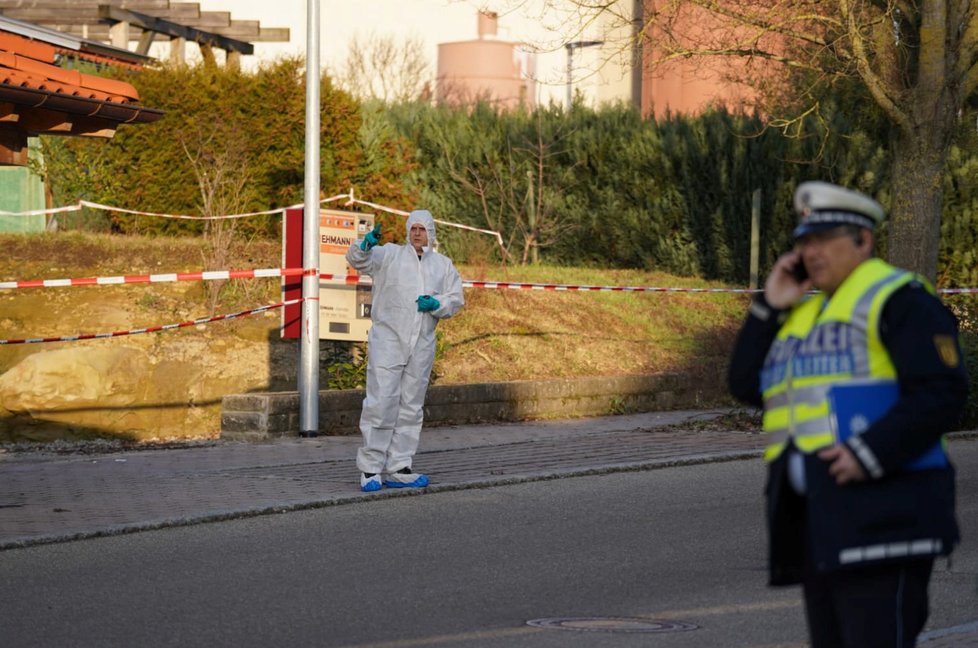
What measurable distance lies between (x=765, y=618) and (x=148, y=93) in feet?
59.3

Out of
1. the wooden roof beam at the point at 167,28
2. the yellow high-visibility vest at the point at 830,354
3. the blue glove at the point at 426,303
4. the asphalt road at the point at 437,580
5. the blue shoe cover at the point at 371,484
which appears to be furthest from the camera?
the wooden roof beam at the point at 167,28

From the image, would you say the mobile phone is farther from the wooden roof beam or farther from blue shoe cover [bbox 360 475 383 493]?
the wooden roof beam

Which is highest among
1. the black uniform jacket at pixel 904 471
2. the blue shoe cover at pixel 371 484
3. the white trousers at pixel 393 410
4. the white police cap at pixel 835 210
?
the white police cap at pixel 835 210

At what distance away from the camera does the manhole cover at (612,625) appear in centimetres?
674

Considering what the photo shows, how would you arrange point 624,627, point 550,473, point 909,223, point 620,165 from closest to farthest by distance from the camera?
point 624,627 < point 550,473 < point 909,223 < point 620,165

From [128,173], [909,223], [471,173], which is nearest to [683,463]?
[909,223]

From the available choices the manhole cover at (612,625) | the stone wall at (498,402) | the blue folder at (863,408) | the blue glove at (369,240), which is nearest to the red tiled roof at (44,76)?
the blue glove at (369,240)

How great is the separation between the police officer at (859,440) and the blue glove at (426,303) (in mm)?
6524

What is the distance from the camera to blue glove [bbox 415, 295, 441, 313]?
10.7 meters

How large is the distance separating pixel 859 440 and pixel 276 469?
870 cm

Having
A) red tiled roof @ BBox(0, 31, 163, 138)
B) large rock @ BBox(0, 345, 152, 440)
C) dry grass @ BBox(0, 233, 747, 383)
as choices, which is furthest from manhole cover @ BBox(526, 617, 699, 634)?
large rock @ BBox(0, 345, 152, 440)

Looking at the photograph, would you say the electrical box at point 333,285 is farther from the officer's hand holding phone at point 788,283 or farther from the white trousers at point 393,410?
the officer's hand holding phone at point 788,283

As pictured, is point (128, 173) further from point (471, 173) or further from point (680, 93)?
point (680, 93)

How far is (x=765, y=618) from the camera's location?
23.0 ft
